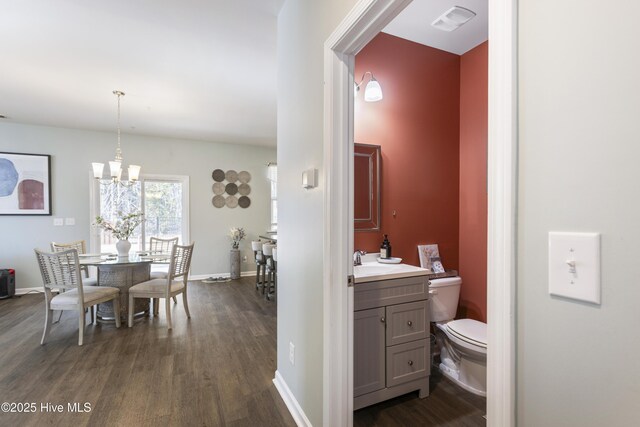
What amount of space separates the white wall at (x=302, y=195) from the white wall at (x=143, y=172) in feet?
14.0

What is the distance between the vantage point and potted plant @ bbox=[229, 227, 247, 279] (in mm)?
5902

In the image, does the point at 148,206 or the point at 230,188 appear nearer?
the point at 148,206

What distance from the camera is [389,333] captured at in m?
1.90

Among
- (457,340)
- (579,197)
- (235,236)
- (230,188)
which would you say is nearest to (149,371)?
(457,340)

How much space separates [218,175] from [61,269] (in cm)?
346

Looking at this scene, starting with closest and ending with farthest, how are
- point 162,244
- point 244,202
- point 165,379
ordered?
point 165,379 → point 162,244 → point 244,202

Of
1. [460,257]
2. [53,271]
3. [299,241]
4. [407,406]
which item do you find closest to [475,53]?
[460,257]

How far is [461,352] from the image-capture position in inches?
84.7

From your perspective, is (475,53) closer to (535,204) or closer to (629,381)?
(535,204)

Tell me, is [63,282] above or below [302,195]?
below

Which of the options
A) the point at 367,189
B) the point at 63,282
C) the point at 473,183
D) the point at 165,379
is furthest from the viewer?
the point at 63,282

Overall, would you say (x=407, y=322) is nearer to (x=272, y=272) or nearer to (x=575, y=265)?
(x=575, y=265)

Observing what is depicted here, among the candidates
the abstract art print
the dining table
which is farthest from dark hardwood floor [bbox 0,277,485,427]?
the abstract art print

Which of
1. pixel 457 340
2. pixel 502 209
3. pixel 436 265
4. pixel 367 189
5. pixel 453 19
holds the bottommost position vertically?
pixel 457 340
